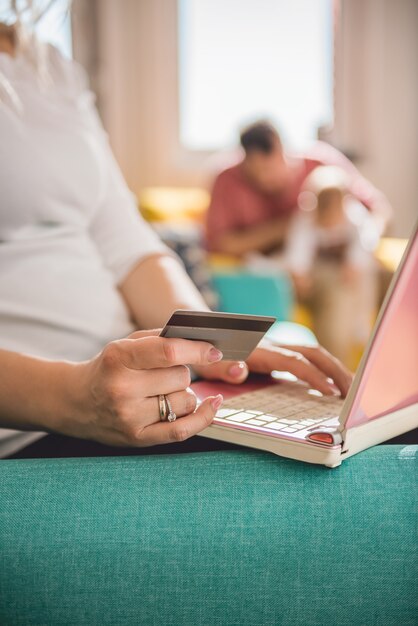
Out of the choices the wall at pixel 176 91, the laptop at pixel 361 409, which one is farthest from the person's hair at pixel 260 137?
the laptop at pixel 361 409

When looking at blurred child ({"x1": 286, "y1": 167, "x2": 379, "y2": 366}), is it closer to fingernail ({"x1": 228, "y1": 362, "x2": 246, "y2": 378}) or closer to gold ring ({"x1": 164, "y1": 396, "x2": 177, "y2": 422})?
fingernail ({"x1": 228, "y1": 362, "x2": 246, "y2": 378})

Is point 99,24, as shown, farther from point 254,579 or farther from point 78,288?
point 254,579

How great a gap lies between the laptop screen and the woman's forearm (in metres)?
0.36

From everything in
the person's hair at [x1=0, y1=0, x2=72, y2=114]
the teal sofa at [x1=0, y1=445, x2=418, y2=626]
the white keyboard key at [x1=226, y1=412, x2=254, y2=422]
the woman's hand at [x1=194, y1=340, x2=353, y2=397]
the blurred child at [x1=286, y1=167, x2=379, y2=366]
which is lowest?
the blurred child at [x1=286, y1=167, x2=379, y2=366]

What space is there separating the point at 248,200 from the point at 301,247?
544 millimetres

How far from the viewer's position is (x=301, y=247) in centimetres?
325

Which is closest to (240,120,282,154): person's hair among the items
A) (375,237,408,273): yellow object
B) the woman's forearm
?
(375,237,408,273): yellow object

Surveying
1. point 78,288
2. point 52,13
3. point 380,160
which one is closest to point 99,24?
point 380,160

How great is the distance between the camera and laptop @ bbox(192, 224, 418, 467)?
0.52 metres

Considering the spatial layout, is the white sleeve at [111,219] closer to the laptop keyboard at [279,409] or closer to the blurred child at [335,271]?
the laptop keyboard at [279,409]

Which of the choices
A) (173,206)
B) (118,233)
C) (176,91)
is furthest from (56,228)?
(176,91)

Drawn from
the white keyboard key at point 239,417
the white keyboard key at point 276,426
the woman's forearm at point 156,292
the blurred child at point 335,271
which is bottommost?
the blurred child at point 335,271

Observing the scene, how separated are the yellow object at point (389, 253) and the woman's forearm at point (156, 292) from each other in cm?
202

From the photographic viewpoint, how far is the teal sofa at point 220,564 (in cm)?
54
